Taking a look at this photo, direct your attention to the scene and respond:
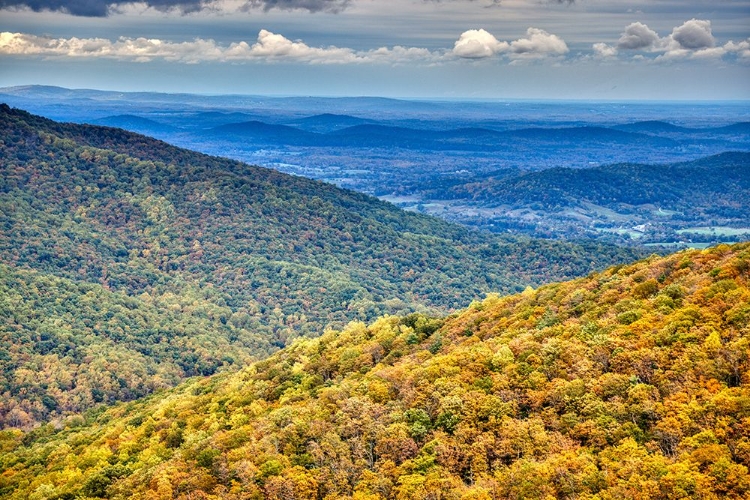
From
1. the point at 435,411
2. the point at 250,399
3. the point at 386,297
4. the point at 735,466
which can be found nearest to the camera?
the point at 735,466

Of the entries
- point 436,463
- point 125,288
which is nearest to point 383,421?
point 436,463

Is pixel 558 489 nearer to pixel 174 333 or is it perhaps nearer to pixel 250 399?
pixel 250 399

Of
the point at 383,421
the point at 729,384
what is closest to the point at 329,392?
the point at 383,421

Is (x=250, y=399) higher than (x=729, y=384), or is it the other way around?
(x=729, y=384)

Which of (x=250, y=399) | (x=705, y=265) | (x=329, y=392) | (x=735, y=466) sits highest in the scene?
(x=705, y=265)

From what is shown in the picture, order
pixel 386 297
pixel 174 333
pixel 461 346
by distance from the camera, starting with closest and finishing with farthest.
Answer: pixel 461 346, pixel 174 333, pixel 386 297

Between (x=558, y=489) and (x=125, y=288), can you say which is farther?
(x=125, y=288)
